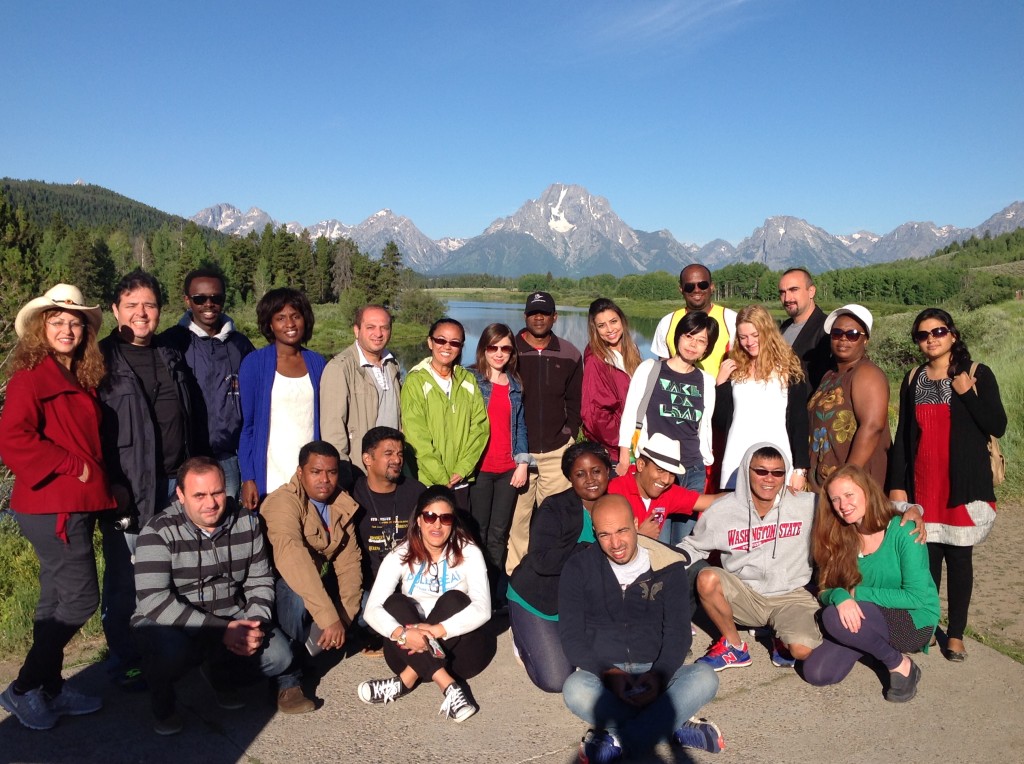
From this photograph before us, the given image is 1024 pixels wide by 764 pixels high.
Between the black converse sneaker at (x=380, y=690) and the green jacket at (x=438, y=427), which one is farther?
the green jacket at (x=438, y=427)

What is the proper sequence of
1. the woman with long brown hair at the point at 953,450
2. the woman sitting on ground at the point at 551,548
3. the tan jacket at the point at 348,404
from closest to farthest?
the woman sitting on ground at the point at 551,548 → the woman with long brown hair at the point at 953,450 → the tan jacket at the point at 348,404

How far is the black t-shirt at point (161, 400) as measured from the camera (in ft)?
12.7

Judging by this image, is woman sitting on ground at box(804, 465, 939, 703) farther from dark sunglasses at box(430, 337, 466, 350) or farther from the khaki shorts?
dark sunglasses at box(430, 337, 466, 350)

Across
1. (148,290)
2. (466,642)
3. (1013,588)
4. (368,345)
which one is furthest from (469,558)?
(1013,588)

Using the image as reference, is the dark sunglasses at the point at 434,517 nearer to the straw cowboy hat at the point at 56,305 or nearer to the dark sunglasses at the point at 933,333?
the straw cowboy hat at the point at 56,305

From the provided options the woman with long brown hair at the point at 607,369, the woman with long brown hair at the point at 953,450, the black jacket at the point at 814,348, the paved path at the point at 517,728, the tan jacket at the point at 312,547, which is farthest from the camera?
the woman with long brown hair at the point at 607,369

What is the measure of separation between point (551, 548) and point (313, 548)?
4.39 feet

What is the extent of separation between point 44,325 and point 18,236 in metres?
41.3

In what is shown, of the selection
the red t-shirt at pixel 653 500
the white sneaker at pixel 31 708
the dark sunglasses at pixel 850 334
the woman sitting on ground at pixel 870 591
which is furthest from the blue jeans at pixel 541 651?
the dark sunglasses at pixel 850 334

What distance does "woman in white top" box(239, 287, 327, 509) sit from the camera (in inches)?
173

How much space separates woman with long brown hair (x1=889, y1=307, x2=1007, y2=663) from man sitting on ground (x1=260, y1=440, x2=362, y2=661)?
3335 millimetres

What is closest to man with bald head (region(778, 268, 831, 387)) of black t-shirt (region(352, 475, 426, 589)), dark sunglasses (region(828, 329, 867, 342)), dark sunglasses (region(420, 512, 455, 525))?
dark sunglasses (region(828, 329, 867, 342))

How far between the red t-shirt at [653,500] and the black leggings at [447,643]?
1.12 m

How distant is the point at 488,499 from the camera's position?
16.5ft
